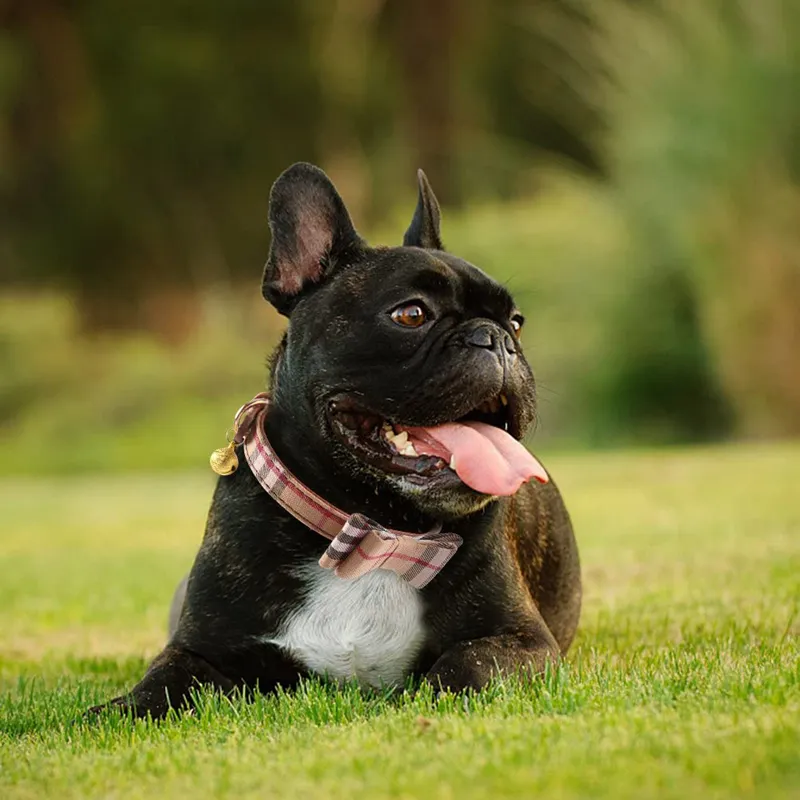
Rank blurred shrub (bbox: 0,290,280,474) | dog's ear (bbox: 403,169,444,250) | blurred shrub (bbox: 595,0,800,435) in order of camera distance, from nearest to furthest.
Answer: dog's ear (bbox: 403,169,444,250) → blurred shrub (bbox: 595,0,800,435) → blurred shrub (bbox: 0,290,280,474)

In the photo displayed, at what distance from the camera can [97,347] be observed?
24406 millimetres

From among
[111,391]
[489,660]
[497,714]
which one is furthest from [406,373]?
[111,391]

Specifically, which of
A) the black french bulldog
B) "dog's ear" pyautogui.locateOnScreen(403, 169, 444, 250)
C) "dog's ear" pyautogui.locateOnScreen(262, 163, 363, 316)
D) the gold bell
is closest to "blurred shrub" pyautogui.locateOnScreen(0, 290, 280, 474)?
"dog's ear" pyautogui.locateOnScreen(403, 169, 444, 250)

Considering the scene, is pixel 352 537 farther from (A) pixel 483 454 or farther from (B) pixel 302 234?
(B) pixel 302 234

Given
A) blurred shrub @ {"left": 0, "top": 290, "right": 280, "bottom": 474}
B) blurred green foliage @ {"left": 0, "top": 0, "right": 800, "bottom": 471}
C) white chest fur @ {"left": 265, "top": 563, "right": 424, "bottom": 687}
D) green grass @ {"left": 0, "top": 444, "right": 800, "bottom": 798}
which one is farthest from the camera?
blurred shrub @ {"left": 0, "top": 290, "right": 280, "bottom": 474}

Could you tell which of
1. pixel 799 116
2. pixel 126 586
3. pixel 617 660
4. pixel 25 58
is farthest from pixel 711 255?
pixel 25 58

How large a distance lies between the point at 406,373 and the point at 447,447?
0.78 ft

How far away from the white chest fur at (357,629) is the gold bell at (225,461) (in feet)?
1.42

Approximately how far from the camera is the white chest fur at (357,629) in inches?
158

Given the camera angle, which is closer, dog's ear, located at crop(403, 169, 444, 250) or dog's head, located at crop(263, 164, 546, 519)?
dog's head, located at crop(263, 164, 546, 519)

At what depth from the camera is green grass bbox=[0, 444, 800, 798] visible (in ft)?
9.00

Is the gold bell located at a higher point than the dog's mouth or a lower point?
lower

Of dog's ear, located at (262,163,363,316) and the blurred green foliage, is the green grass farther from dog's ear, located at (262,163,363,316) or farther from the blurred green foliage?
the blurred green foliage

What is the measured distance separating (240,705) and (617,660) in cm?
→ 131
